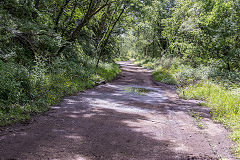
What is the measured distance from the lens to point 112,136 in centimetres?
441

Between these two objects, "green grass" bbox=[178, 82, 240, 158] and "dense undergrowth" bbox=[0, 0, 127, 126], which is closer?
"green grass" bbox=[178, 82, 240, 158]

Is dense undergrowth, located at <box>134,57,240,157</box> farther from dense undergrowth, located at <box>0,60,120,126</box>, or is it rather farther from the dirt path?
dense undergrowth, located at <box>0,60,120,126</box>

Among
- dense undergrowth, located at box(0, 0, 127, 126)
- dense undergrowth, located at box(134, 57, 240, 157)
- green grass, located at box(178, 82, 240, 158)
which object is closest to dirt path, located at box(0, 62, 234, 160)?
green grass, located at box(178, 82, 240, 158)

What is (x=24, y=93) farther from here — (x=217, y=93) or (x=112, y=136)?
(x=217, y=93)

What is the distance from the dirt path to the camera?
3500 mm

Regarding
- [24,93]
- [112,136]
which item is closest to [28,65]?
[24,93]

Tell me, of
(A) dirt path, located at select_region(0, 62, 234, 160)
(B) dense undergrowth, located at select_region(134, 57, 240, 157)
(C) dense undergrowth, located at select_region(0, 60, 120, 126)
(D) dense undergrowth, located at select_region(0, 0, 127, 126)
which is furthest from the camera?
(B) dense undergrowth, located at select_region(134, 57, 240, 157)

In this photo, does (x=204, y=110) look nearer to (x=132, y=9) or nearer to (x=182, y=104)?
(x=182, y=104)

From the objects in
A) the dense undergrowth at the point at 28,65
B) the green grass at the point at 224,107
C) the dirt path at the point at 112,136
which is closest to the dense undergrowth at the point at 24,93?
the dense undergrowth at the point at 28,65

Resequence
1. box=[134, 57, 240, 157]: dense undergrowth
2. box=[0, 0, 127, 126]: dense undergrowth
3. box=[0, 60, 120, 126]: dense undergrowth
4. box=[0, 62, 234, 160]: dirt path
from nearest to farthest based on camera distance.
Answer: box=[0, 62, 234, 160]: dirt path → box=[0, 60, 120, 126]: dense undergrowth → box=[0, 0, 127, 126]: dense undergrowth → box=[134, 57, 240, 157]: dense undergrowth

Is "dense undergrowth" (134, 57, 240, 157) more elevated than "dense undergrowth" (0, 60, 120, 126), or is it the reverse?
"dense undergrowth" (0, 60, 120, 126)

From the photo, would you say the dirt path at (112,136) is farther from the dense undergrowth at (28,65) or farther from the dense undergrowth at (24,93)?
the dense undergrowth at (28,65)

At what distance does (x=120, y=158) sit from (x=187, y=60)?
17651 millimetres

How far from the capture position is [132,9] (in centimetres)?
1744
